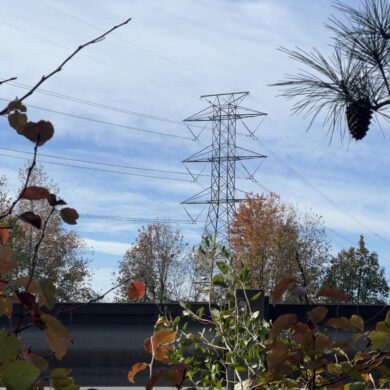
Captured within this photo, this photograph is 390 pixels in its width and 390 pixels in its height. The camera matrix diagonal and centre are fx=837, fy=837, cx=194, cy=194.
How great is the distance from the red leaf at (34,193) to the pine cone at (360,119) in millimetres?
2148

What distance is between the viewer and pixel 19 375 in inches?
68.3

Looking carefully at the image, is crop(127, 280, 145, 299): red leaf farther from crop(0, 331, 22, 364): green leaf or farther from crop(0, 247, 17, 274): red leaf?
crop(0, 331, 22, 364): green leaf

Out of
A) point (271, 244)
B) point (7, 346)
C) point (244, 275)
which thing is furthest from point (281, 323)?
point (271, 244)

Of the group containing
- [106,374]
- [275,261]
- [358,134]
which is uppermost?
[275,261]

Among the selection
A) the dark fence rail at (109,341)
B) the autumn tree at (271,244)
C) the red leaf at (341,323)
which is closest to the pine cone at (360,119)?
the red leaf at (341,323)

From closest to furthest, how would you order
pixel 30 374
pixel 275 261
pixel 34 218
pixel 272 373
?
pixel 30 374 → pixel 34 218 → pixel 272 373 → pixel 275 261

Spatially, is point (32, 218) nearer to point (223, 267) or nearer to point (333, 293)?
point (333, 293)

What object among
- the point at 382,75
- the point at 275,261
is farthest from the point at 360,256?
the point at 382,75

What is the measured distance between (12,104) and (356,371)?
1333 millimetres

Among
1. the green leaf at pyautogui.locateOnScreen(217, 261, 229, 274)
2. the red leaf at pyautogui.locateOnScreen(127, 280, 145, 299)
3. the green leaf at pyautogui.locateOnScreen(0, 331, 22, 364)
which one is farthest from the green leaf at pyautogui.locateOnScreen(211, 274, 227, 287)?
the green leaf at pyautogui.locateOnScreen(0, 331, 22, 364)

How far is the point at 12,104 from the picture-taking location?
2.07 metres

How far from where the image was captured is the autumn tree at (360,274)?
5847 centimetres

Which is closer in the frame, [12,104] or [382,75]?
[12,104]

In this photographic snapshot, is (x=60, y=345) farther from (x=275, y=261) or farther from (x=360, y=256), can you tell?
(x=360, y=256)
